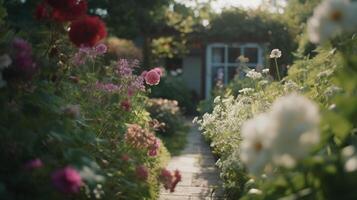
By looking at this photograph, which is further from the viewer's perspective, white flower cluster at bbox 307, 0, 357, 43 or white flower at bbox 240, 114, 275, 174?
white flower cluster at bbox 307, 0, 357, 43

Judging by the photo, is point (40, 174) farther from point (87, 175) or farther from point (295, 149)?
point (295, 149)

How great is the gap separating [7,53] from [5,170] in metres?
0.73

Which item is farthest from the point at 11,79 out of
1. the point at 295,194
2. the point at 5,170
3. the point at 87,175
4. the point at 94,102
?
the point at 94,102

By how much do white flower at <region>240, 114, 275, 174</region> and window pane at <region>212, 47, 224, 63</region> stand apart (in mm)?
Result: 14629

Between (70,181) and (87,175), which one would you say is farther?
(87,175)

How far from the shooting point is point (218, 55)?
55.1 ft

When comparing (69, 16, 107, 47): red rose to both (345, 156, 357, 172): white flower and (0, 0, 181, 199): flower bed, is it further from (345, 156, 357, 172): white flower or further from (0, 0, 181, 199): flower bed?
(345, 156, 357, 172): white flower

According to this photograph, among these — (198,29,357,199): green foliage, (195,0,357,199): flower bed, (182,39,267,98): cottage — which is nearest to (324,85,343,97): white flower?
(198,29,357,199): green foliage

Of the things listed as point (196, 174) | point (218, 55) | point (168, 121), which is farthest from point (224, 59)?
point (196, 174)

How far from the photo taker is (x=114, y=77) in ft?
18.4

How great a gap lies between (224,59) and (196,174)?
10.9 metres

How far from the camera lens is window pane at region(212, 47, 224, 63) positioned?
54.9 feet

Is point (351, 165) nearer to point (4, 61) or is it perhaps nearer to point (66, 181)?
point (66, 181)

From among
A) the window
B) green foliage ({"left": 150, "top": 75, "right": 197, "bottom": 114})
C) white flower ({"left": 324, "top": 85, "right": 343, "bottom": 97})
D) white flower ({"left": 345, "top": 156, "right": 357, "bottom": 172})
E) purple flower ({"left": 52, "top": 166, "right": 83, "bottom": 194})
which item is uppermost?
the window
